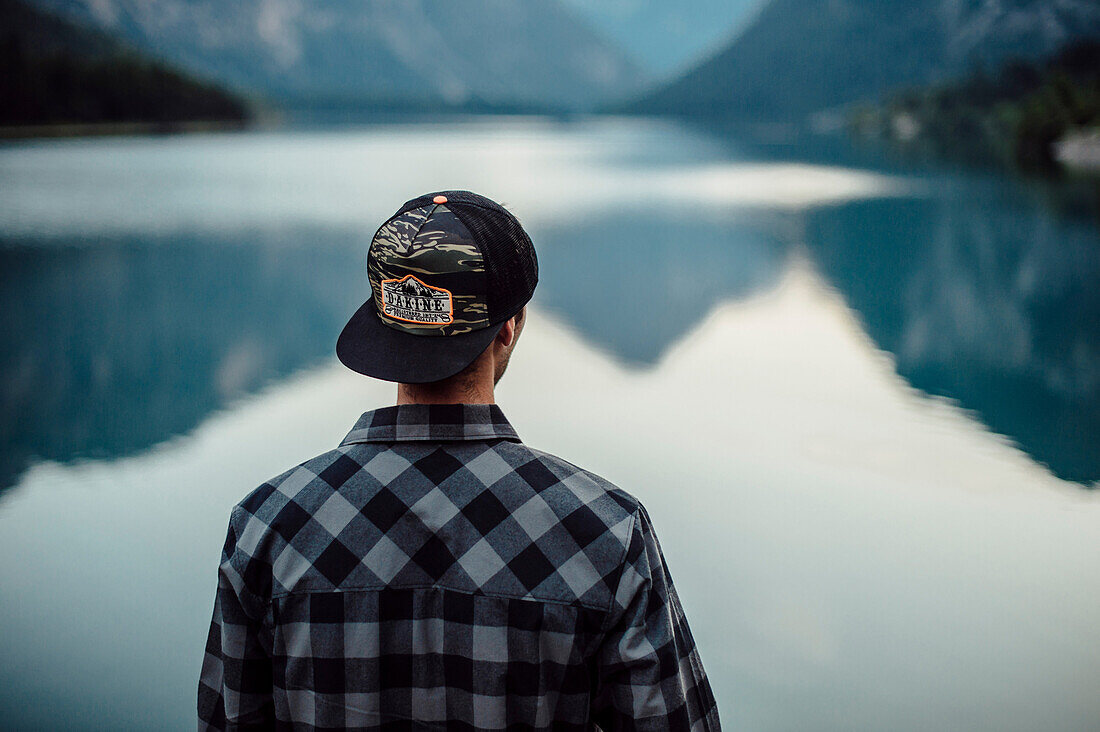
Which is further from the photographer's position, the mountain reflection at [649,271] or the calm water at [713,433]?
the mountain reflection at [649,271]

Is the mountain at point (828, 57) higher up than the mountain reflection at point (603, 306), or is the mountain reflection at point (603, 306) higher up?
the mountain at point (828, 57)

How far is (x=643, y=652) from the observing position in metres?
1.26

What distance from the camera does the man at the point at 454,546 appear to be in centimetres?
127

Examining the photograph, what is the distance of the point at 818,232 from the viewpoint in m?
15.9

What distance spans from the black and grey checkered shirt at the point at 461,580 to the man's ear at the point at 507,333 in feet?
0.38

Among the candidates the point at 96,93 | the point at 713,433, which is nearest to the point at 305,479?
the point at 713,433

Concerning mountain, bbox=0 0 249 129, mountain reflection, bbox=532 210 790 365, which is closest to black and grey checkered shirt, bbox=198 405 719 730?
mountain reflection, bbox=532 210 790 365

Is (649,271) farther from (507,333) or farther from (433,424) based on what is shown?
(433,424)

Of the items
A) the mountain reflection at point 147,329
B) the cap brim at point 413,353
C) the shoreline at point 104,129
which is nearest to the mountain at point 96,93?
the shoreline at point 104,129

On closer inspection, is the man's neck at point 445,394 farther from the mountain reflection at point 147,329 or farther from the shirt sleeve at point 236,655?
the mountain reflection at point 147,329

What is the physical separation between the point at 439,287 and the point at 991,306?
1025 cm

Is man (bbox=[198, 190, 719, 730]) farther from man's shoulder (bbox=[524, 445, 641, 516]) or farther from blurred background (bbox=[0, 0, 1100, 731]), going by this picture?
blurred background (bbox=[0, 0, 1100, 731])

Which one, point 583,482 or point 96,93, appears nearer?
point 583,482

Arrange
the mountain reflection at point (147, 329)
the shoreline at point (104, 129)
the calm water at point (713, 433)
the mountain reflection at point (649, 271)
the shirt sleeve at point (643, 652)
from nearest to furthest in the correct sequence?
the shirt sleeve at point (643, 652) → the calm water at point (713, 433) → the mountain reflection at point (147, 329) → the mountain reflection at point (649, 271) → the shoreline at point (104, 129)
